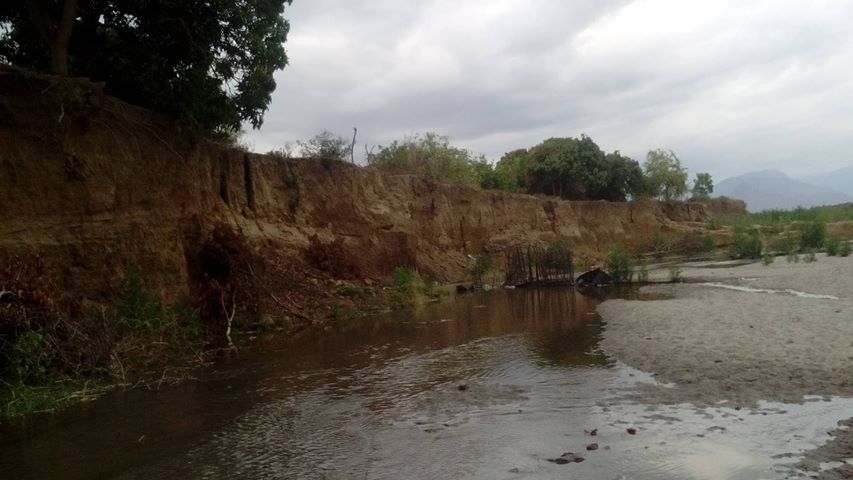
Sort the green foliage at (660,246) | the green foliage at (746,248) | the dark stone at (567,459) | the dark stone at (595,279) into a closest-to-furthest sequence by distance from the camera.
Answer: the dark stone at (567,459) → the dark stone at (595,279) → the green foliage at (746,248) → the green foliage at (660,246)

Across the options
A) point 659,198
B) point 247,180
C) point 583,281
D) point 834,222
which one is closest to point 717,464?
point 247,180

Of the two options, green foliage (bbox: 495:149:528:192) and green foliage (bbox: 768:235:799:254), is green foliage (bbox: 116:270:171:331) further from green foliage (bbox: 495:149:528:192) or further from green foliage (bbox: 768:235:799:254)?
green foliage (bbox: 495:149:528:192)

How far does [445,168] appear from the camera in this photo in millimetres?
40781

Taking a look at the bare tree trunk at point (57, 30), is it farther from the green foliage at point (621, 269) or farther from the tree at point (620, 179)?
the tree at point (620, 179)

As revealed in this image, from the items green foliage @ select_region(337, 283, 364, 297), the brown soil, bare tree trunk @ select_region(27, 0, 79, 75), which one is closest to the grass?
the brown soil

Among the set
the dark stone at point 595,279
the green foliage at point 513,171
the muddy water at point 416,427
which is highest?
the green foliage at point 513,171

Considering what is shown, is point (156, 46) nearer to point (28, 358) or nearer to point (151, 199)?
point (151, 199)

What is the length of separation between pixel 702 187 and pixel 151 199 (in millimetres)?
63708

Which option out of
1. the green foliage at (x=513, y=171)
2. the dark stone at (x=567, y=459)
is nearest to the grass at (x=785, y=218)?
the green foliage at (x=513, y=171)

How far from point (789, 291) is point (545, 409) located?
12.2 m

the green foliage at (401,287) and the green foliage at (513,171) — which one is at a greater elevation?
the green foliage at (513,171)

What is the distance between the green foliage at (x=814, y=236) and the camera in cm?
3136

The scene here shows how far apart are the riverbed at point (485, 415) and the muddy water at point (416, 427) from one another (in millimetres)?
25

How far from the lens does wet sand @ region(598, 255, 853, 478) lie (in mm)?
6922
